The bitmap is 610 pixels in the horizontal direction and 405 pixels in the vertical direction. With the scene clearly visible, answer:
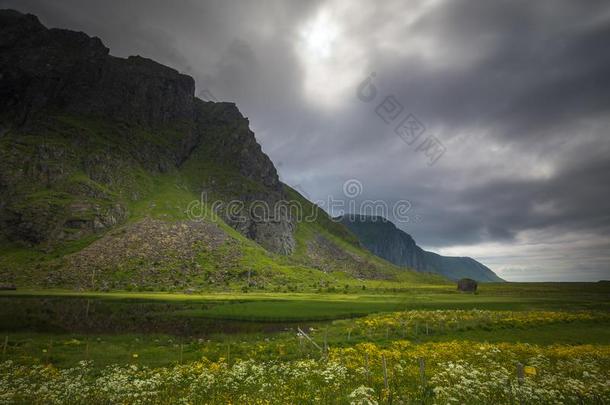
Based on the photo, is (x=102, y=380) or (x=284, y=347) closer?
(x=102, y=380)

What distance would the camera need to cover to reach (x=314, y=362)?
24906 millimetres

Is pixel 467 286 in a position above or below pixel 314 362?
above

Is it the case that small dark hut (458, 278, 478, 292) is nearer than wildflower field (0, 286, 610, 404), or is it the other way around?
wildflower field (0, 286, 610, 404)

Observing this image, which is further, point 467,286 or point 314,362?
point 467,286

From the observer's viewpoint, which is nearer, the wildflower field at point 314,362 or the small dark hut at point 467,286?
the wildflower field at point 314,362

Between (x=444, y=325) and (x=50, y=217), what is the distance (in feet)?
627

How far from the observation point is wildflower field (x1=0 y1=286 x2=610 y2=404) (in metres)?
17.6

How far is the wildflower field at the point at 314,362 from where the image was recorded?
57.8 feet

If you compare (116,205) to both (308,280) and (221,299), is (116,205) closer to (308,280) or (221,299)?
(308,280)

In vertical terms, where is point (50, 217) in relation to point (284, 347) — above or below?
above

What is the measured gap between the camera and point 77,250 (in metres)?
154

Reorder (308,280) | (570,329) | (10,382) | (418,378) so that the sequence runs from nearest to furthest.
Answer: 1. (418,378)
2. (10,382)
3. (570,329)
4. (308,280)

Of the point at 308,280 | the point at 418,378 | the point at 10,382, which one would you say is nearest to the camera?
the point at 418,378

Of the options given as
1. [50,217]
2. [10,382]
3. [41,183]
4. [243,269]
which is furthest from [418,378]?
[41,183]
